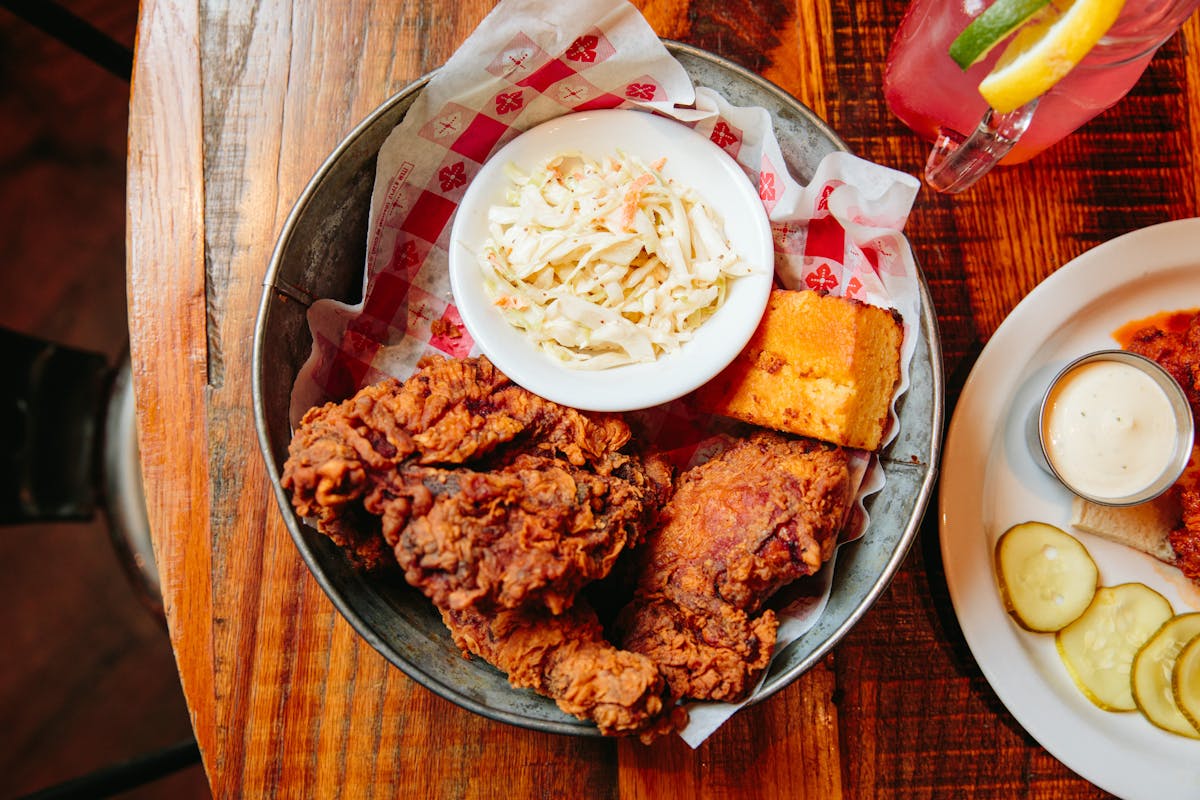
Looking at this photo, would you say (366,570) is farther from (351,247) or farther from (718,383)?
(718,383)

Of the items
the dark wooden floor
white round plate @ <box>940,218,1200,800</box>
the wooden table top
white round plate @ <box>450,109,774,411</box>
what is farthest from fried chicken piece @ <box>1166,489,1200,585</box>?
the dark wooden floor

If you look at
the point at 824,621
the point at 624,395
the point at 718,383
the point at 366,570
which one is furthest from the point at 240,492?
the point at 824,621

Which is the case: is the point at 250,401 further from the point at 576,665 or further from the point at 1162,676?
the point at 1162,676

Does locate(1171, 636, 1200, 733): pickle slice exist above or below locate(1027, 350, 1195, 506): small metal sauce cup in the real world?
below

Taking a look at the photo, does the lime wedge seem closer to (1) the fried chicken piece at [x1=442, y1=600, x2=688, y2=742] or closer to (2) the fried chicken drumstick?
(2) the fried chicken drumstick

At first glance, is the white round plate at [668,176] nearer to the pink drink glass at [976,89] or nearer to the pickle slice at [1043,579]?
the pink drink glass at [976,89]

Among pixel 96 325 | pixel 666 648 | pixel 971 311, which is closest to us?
pixel 666 648
